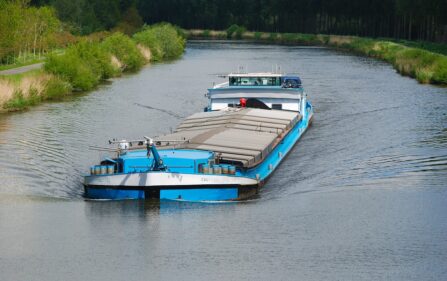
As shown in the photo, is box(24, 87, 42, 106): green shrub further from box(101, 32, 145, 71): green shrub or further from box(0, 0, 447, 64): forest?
box(101, 32, 145, 71): green shrub

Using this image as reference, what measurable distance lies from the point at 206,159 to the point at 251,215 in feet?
8.43

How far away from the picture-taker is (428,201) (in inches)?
1224

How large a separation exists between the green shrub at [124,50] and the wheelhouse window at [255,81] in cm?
3359

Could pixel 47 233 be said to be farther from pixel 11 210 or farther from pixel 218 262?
pixel 218 262

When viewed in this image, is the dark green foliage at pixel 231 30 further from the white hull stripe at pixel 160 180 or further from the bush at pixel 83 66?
the white hull stripe at pixel 160 180

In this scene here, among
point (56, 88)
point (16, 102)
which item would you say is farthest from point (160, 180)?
point (56, 88)

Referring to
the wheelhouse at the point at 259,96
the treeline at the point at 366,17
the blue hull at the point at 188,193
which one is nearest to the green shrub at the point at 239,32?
the treeline at the point at 366,17

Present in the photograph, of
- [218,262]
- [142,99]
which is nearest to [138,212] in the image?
[218,262]

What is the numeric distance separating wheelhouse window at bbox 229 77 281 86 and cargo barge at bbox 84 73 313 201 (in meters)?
3.45

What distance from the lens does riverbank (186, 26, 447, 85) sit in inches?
2857

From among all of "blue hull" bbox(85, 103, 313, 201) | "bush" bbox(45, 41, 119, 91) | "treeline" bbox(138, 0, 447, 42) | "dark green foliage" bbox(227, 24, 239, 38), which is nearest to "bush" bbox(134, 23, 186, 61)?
"bush" bbox(45, 41, 119, 91)

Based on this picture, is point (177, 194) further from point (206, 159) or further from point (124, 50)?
point (124, 50)

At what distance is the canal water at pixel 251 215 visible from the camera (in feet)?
79.8

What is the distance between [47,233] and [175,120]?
78.1 ft
